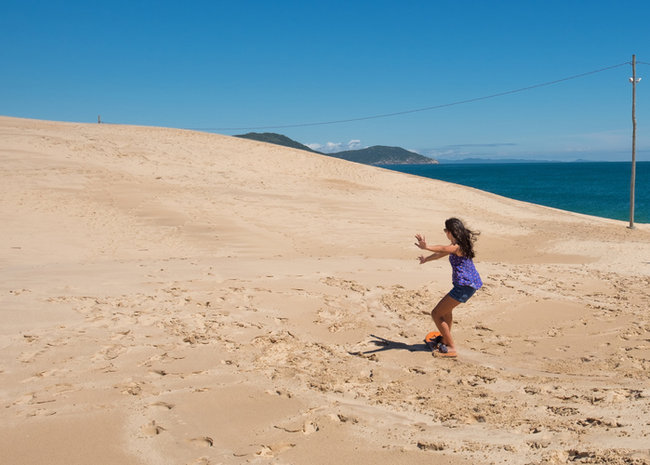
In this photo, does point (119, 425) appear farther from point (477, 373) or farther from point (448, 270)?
point (448, 270)

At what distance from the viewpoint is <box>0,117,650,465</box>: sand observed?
11.5 feet

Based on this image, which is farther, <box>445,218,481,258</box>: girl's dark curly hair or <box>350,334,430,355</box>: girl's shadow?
<box>350,334,430,355</box>: girl's shadow

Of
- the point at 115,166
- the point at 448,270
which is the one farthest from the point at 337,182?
the point at 448,270

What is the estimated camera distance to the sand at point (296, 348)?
3.49 metres

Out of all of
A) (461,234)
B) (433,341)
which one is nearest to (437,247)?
(461,234)

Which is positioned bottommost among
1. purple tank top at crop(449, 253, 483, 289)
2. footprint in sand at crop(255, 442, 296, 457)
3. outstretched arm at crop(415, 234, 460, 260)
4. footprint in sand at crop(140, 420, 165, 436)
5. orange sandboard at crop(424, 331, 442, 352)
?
orange sandboard at crop(424, 331, 442, 352)

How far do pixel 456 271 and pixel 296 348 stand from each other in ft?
6.36

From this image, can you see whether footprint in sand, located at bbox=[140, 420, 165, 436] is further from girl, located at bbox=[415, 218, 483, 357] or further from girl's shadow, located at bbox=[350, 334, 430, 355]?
girl, located at bbox=[415, 218, 483, 357]

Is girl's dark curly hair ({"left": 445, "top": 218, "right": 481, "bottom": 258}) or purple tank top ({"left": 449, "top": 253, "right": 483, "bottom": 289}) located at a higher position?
girl's dark curly hair ({"left": 445, "top": 218, "right": 481, "bottom": 258})

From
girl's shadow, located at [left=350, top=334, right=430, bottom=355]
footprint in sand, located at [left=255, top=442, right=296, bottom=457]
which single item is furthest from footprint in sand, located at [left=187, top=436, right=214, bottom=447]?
girl's shadow, located at [left=350, top=334, right=430, bottom=355]

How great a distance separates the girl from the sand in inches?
15.6

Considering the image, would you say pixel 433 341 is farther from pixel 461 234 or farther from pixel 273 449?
pixel 273 449

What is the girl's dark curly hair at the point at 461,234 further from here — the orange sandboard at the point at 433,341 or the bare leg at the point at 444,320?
the orange sandboard at the point at 433,341

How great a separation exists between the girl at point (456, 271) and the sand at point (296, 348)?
0.40 metres
